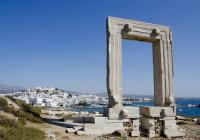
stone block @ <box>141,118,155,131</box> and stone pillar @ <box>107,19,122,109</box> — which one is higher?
stone pillar @ <box>107,19,122,109</box>

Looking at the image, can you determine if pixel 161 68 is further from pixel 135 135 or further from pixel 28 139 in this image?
pixel 28 139

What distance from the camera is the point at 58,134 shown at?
37.3 ft

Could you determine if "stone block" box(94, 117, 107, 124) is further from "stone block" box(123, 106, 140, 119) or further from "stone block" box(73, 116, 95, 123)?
"stone block" box(123, 106, 140, 119)

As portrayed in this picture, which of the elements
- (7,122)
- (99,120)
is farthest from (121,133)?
(7,122)

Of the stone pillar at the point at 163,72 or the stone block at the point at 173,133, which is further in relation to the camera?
the stone pillar at the point at 163,72

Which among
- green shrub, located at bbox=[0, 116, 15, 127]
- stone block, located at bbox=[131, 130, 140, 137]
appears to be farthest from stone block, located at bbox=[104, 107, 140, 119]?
green shrub, located at bbox=[0, 116, 15, 127]

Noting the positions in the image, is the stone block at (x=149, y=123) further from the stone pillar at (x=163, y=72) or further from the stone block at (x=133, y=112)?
the stone pillar at (x=163, y=72)

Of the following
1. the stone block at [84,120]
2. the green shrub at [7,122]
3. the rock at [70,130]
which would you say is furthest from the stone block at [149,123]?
the green shrub at [7,122]

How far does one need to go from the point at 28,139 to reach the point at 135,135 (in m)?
5.62

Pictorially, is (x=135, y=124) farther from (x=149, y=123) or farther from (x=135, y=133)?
(x=149, y=123)

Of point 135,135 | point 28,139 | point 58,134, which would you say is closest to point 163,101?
point 135,135

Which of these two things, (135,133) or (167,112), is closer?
(135,133)

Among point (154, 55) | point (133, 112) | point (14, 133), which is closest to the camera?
point (14, 133)

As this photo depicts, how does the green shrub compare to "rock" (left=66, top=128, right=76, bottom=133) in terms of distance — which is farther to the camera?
"rock" (left=66, top=128, right=76, bottom=133)
